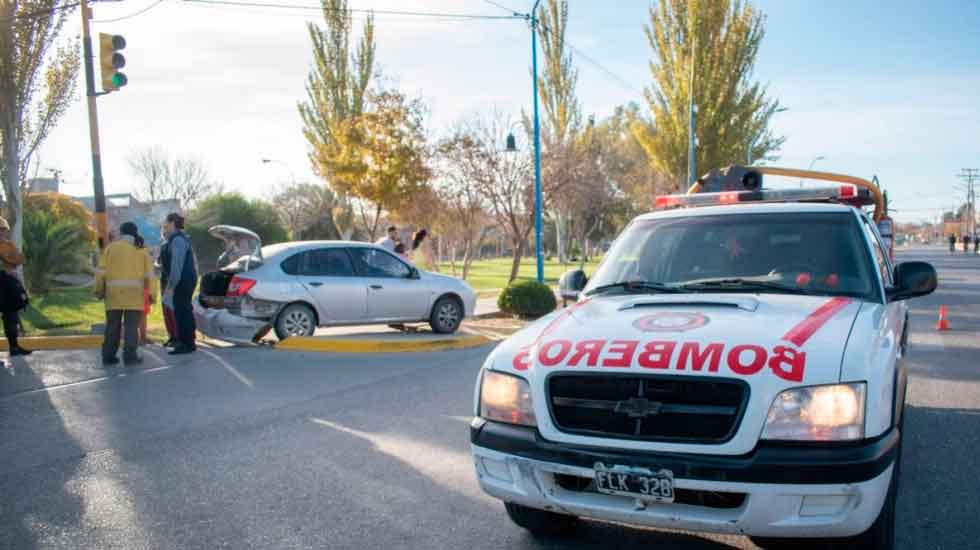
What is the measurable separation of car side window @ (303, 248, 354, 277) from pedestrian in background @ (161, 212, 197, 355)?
5.42 feet

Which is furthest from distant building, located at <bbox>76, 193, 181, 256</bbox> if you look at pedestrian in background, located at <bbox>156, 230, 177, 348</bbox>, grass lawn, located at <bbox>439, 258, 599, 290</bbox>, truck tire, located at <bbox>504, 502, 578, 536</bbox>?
grass lawn, located at <bbox>439, 258, 599, 290</bbox>

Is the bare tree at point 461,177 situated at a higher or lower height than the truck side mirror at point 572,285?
higher

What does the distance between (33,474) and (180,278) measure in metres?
5.75

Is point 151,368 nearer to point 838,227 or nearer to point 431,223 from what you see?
point 838,227

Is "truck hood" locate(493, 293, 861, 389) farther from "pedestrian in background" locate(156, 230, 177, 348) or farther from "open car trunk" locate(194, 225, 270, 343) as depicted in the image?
"pedestrian in background" locate(156, 230, 177, 348)

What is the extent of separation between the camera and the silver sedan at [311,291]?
37.4 feet

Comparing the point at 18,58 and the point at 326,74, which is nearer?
the point at 18,58

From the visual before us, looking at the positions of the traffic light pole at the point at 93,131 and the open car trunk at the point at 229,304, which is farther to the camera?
the traffic light pole at the point at 93,131

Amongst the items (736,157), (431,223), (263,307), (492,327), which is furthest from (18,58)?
(736,157)

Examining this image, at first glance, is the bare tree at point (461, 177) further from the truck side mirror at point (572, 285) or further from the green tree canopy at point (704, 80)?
the truck side mirror at point (572, 285)

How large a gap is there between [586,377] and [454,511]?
1554mm

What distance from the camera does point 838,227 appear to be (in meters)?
4.80

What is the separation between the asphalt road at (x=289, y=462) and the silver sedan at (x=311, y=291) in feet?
5.11

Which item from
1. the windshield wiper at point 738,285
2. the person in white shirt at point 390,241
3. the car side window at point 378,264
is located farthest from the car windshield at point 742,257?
the person in white shirt at point 390,241
